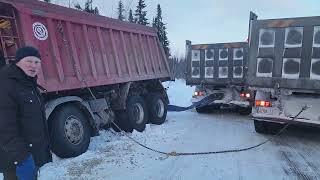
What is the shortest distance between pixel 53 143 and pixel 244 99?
7696 mm

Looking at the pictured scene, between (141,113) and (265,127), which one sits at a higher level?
(141,113)

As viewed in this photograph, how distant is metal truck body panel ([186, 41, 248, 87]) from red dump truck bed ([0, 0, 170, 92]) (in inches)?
134

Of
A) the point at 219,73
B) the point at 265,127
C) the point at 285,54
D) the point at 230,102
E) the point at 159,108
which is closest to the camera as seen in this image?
the point at 285,54

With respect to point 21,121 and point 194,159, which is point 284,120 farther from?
point 21,121

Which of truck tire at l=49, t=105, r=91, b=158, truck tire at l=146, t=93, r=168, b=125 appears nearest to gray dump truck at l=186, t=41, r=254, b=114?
truck tire at l=146, t=93, r=168, b=125

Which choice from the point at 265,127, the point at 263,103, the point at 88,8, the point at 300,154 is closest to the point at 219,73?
the point at 265,127

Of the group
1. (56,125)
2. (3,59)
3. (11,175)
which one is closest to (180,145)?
(56,125)

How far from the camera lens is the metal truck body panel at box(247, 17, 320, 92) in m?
8.46

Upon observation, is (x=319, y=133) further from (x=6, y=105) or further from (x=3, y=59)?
(x=6, y=105)

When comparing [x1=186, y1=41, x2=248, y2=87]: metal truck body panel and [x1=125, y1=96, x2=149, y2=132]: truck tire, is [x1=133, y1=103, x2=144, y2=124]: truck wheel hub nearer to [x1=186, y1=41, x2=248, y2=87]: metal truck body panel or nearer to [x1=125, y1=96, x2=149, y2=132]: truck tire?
[x1=125, y1=96, x2=149, y2=132]: truck tire

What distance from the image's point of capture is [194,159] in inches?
282

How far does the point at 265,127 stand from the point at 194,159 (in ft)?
11.0

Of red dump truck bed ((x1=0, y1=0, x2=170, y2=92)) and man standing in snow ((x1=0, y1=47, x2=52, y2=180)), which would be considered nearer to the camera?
man standing in snow ((x1=0, y1=47, x2=52, y2=180))

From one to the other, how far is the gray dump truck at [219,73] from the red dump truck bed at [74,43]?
335cm
